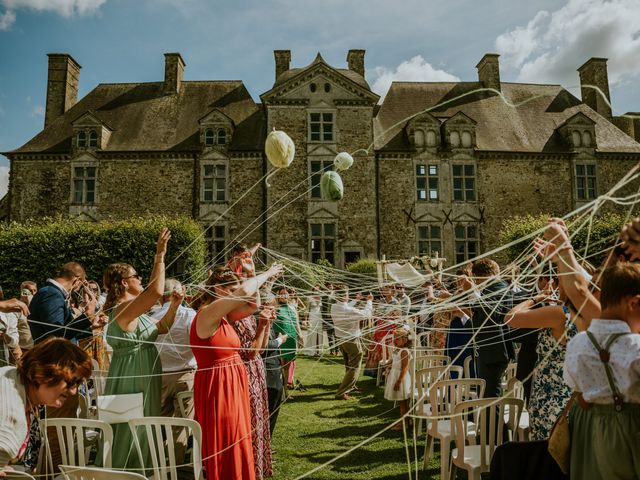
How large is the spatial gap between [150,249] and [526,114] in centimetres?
2097

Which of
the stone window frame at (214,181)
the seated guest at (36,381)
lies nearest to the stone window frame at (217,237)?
the stone window frame at (214,181)

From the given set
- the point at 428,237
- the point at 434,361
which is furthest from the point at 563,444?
the point at 428,237

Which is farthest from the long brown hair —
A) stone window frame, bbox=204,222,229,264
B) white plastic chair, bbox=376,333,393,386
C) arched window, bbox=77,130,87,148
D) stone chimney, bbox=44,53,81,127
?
stone chimney, bbox=44,53,81,127

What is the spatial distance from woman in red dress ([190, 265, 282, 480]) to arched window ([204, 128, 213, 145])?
20246 mm

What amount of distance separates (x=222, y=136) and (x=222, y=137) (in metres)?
0.08

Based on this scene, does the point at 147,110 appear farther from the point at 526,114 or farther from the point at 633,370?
the point at 633,370

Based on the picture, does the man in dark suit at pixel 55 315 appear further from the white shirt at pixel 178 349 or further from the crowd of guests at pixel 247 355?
the white shirt at pixel 178 349

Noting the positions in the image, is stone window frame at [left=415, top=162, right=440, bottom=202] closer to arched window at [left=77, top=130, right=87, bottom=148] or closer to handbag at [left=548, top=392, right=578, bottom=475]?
arched window at [left=77, top=130, right=87, bottom=148]

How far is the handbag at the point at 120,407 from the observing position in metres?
3.69

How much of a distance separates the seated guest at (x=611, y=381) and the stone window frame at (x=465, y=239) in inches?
833

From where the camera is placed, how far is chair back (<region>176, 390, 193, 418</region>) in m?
4.50

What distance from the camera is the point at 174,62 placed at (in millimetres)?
25578

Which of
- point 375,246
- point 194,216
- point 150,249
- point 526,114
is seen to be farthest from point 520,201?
point 150,249

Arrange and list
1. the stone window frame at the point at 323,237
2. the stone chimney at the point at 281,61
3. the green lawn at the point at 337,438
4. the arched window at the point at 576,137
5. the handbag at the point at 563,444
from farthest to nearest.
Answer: the stone chimney at the point at 281,61
the arched window at the point at 576,137
the stone window frame at the point at 323,237
the green lawn at the point at 337,438
the handbag at the point at 563,444
